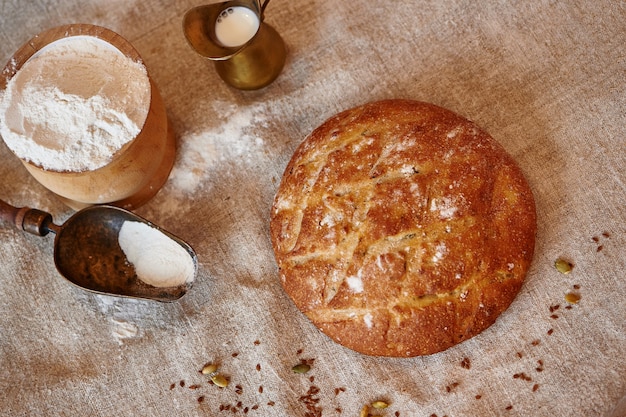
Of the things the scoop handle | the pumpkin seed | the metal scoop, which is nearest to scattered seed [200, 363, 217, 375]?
the pumpkin seed

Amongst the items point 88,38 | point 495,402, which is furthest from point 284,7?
point 495,402

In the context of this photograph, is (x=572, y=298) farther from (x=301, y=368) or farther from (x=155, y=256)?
(x=155, y=256)

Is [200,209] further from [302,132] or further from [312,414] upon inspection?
[312,414]

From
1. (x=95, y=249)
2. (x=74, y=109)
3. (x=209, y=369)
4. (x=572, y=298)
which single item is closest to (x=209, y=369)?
(x=209, y=369)

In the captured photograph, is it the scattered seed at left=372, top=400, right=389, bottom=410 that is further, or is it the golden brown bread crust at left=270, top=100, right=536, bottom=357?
the scattered seed at left=372, top=400, right=389, bottom=410

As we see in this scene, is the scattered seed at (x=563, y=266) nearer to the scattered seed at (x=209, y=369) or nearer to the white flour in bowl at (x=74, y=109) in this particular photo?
the scattered seed at (x=209, y=369)

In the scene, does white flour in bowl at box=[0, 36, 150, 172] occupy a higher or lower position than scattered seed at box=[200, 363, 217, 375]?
higher

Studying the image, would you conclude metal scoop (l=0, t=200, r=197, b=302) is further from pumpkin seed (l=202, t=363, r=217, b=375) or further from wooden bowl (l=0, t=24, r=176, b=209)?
pumpkin seed (l=202, t=363, r=217, b=375)
